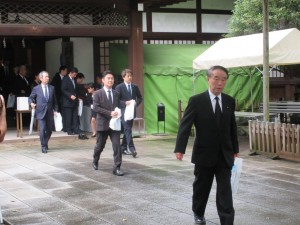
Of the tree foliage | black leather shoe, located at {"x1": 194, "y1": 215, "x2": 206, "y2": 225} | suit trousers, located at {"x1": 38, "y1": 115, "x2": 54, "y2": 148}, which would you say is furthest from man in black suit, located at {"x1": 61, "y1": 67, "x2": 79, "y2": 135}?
black leather shoe, located at {"x1": 194, "y1": 215, "x2": 206, "y2": 225}

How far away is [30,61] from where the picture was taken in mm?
18844

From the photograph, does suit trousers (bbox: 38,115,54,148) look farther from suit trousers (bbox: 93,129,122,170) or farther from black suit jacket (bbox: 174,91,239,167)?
black suit jacket (bbox: 174,91,239,167)

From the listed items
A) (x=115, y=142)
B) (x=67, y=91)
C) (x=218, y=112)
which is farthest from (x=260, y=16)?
(x=218, y=112)

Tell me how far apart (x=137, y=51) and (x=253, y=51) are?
370cm

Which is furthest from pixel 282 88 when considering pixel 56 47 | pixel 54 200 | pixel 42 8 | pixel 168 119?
pixel 54 200

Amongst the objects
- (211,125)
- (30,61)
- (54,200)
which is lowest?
(54,200)

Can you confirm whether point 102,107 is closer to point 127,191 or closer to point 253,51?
point 127,191

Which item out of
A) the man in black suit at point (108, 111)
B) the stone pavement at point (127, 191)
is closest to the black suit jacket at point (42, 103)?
the stone pavement at point (127, 191)

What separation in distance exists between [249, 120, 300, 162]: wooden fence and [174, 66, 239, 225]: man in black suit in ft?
15.6

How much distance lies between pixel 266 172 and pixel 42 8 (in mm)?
A: 7747

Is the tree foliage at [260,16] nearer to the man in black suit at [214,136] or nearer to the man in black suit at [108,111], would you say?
the man in black suit at [108,111]

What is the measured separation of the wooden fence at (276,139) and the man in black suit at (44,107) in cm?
462

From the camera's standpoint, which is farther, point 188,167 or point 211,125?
point 188,167

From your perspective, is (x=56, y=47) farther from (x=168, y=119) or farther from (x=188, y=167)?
(x=188, y=167)
